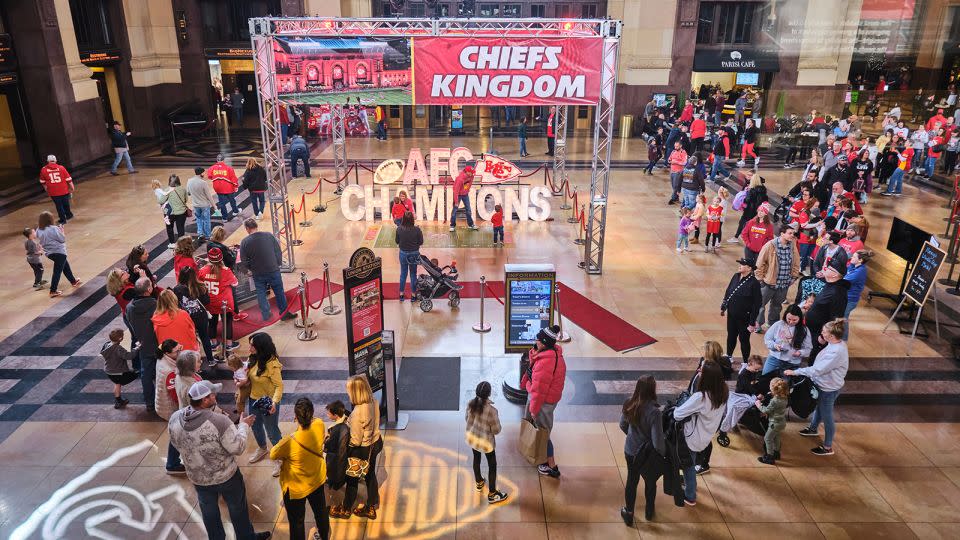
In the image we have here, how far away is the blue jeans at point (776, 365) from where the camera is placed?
8164 mm

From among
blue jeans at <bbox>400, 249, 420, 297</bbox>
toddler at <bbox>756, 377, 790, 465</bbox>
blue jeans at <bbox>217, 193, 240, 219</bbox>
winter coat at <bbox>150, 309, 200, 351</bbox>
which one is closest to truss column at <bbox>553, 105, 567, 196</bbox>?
blue jeans at <bbox>400, 249, 420, 297</bbox>

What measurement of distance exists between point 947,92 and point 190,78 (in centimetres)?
3523

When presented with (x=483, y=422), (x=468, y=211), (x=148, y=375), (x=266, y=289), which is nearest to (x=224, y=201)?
(x=468, y=211)

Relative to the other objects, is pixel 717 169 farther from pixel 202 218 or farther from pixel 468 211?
pixel 202 218

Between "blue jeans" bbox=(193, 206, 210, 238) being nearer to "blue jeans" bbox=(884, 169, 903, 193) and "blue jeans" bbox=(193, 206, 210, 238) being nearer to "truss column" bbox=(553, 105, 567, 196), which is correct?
"truss column" bbox=(553, 105, 567, 196)

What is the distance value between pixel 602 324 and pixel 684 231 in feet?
14.5

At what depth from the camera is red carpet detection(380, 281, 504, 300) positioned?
40.4 feet

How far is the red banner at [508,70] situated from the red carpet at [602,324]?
12.5 feet

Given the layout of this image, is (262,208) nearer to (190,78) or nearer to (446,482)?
(446,482)

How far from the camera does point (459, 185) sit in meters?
16.0

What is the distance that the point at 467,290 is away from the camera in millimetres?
12570

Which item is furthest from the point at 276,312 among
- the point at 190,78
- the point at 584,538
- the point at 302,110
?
the point at 190,78

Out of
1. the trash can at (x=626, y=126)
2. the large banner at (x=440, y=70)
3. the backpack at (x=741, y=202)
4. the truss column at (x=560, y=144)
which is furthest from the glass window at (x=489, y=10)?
the large banner at (x=440, y=70)

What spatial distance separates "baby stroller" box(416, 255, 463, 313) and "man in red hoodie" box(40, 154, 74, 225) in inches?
395
